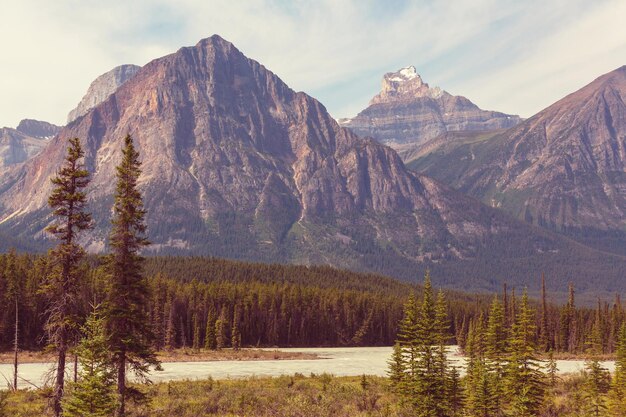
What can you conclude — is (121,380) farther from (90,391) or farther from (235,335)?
(235,335)

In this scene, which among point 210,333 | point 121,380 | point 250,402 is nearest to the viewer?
point 121,380

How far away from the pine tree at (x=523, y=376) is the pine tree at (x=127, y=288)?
25.6 m

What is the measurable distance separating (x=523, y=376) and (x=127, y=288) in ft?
94.2

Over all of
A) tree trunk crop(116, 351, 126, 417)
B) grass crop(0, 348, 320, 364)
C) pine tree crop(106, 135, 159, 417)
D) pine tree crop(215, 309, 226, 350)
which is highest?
pine tree crop(106, 135, 159, 417)

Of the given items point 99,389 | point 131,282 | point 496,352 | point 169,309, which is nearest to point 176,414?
point 131,282

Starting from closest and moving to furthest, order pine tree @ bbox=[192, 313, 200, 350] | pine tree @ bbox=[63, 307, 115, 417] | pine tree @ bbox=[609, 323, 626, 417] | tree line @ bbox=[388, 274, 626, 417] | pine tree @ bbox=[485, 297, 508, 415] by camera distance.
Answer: pine tree @ bbox=[63, 307, 115, 417], tree line @ bbox=[388, 274, 626, 417], pine tree @ bbox=[485, 297, 508, 415], pine tree @ bbox=[609, 323, 626, 417], pine tree @ bbox=[192, 313, 200, 350]

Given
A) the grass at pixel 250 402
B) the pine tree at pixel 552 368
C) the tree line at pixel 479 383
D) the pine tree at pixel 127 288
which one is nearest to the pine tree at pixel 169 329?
the grass at pixel 250 402

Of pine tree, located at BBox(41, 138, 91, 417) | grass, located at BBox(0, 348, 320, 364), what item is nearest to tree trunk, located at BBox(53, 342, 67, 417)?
pine tree, located at BBox(41, 138, 91, 417)

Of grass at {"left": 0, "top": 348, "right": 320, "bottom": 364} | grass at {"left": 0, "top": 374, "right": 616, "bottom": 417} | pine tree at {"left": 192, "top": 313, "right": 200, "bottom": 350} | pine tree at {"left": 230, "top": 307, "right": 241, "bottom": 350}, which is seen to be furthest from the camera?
pine tree at {"left": 230, "top": 307, "right": 241, "bottom": 350}

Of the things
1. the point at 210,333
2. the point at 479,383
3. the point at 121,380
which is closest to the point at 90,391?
the point at 121,380

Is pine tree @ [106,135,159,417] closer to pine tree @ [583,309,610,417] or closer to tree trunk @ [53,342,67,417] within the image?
tree trunk @ [53,342,67,417]

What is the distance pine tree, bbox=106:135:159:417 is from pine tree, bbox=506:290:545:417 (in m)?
25.6

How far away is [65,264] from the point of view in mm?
34156

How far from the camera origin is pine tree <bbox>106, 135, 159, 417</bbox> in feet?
117
